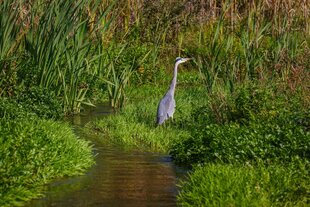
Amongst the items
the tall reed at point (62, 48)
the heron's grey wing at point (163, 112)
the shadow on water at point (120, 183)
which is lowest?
the shadow on water at point (120, 183)

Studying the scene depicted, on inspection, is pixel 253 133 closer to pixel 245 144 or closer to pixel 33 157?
pixel 245 144

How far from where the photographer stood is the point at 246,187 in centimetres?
848

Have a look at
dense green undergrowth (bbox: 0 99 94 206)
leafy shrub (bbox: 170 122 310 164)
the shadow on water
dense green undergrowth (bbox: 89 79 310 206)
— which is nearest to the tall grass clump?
dense green undergrowth (bbox: 89 79 310 206)

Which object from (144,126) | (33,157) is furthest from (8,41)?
(33,157)

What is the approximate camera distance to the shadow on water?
28.8 feet

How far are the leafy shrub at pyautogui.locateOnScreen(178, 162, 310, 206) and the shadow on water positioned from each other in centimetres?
30

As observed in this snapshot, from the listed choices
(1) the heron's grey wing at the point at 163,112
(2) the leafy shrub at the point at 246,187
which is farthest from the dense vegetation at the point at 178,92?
(1) the heron's grey wing at the point at 163,112

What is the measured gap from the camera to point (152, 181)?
9.88 metres

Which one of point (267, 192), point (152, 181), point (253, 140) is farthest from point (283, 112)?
point (267, 192)

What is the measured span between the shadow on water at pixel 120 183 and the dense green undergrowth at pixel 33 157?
0.13 m

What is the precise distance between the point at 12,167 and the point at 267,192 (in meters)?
2.58

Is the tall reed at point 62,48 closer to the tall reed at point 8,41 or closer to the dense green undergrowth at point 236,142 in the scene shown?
the tall reed at point 8,41

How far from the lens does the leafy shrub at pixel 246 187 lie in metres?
8.34

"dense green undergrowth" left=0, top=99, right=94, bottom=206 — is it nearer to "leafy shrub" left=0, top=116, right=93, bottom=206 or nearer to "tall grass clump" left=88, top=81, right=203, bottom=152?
"leafy shrub" left=0, top=116, right=93, bottom=206
